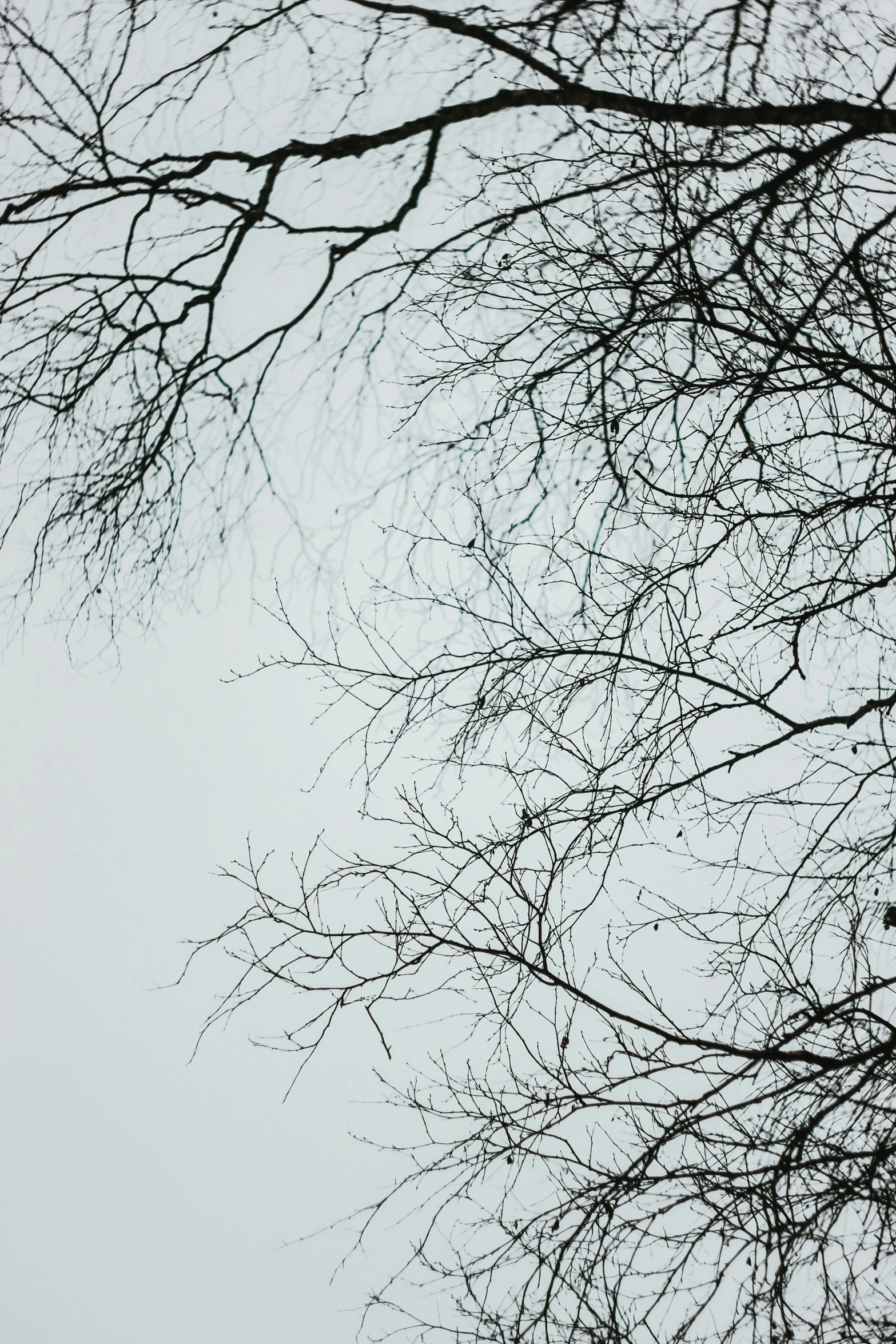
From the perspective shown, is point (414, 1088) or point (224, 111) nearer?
point (414, 1088)

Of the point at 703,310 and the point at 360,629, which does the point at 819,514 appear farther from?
the point at 360,629

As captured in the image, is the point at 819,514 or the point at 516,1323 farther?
the point at 819,514

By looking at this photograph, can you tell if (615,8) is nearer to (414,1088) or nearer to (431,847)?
(431,847)

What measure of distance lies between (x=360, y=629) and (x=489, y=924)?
1071 millimetres

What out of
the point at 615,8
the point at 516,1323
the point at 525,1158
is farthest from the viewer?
the point at 615,8

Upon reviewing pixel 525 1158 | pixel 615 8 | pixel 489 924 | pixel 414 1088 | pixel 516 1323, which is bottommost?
pixel 516 1323

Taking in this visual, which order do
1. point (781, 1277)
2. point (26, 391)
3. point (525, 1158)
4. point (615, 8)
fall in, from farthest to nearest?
point (26, 391) → point (615, 8) → point (525, 1158) → point (781, 1277)

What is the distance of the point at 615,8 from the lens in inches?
146

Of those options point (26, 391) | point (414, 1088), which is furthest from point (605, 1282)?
point (26, 391)

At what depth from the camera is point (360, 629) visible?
3.74 meters

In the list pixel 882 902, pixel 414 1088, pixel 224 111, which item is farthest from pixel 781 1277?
pixel 224 111

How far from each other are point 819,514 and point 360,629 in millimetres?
1507

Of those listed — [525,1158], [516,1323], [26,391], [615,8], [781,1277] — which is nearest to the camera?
[781,1277]

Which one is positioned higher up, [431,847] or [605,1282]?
[431,847]
